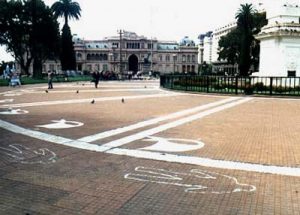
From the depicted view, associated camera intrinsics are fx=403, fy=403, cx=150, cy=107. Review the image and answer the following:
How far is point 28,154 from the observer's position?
808 centimetres

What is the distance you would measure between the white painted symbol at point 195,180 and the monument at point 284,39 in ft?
75.1

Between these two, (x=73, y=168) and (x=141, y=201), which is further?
(x=73, y=168)

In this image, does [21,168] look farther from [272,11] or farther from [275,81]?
[272,11]

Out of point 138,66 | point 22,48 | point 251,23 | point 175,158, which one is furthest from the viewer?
point 138,66

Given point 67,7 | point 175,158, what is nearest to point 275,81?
point 175,158

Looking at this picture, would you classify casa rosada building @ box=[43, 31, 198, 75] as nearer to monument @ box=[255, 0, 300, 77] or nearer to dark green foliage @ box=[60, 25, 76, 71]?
dark green foliage @ box=[60, 25, 76, 71]

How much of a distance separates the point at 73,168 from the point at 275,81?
22.6m

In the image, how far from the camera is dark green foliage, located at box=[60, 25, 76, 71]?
233 feet

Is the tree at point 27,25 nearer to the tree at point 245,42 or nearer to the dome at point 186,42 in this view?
the tree at point 245,42

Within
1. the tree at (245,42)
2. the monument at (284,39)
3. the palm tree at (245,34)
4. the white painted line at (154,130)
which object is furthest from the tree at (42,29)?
the white painted line at (154,130)

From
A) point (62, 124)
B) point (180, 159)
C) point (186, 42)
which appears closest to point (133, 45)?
point (186, 42)

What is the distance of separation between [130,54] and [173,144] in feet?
486

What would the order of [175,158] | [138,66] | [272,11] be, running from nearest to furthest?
[175,158], [272,11], [138,66]

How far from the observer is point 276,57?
28.0m
